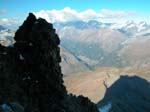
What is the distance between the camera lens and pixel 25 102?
154 feet

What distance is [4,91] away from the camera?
143 feet

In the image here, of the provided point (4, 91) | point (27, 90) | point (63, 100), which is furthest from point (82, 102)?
point (4, 91)

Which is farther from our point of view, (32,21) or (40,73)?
(32,21)

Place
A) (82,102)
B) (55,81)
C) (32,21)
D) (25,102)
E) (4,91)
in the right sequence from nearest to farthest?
(4,91) → (25,102) → (55,81) → (32,21) → (82,102)

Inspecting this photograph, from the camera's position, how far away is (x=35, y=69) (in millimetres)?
53094

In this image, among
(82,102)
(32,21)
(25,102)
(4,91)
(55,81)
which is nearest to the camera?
(4,91)

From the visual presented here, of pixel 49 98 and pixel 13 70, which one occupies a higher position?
pixel 13 70

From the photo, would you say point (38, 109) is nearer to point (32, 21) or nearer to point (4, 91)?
point (4, 91)

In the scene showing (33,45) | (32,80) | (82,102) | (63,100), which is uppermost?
(33,45)

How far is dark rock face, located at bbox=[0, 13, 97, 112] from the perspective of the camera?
162ft

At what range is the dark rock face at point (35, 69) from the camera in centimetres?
4924

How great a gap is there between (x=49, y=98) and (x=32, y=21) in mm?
15651

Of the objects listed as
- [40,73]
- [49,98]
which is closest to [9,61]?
[40,73]

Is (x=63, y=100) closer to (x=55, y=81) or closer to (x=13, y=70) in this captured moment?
(x=55, y=81)
